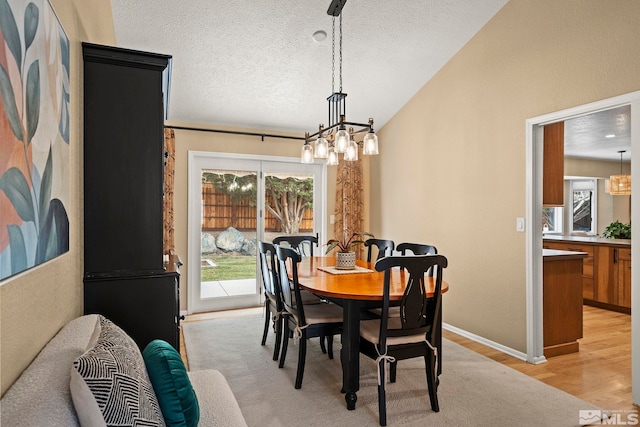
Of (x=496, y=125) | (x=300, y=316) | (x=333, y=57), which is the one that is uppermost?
(x=333, y=57)

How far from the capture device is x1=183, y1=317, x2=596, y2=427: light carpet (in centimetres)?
228

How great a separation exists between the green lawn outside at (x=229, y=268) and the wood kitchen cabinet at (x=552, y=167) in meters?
3.45

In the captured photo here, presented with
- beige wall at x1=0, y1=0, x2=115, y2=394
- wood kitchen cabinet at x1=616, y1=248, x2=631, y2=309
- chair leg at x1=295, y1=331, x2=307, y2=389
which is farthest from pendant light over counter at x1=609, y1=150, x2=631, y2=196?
beige wall at x1=0, y1=0, x2=115, y2=394

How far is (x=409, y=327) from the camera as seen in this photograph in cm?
233

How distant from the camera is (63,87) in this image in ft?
4.93

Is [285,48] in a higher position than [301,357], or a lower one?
higher

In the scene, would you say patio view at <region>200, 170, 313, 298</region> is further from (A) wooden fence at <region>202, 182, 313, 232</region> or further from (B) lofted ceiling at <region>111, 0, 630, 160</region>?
(B) lofted ceiling at <region>111, 0, 630, 160</region>

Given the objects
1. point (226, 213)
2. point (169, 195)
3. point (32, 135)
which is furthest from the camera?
point (226, 213)

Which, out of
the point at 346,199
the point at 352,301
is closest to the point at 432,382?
the point at 352,301

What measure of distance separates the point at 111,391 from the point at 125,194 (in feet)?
4.14

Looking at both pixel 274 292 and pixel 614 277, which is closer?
pixel 274 292

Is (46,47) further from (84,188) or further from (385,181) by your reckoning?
(385,181)

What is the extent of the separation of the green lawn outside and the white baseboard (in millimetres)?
2525

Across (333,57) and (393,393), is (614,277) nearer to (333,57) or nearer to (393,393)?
(393,393)
